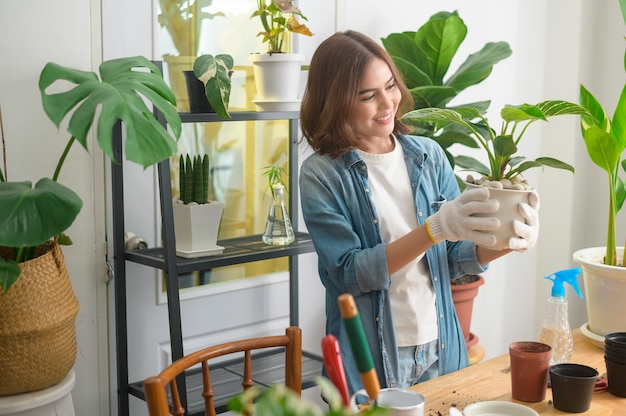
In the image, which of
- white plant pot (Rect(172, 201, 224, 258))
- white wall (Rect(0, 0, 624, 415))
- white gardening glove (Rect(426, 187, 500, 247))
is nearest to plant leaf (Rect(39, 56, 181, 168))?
white wall (Rect(0, 0, 624, 415))

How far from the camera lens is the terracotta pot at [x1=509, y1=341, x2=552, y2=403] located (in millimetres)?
1599

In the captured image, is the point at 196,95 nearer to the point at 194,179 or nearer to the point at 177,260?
the point at 194,179

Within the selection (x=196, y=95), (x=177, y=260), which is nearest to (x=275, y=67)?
(x=196, y=95)

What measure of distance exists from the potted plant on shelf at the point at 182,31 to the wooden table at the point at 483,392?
1160 millimetres

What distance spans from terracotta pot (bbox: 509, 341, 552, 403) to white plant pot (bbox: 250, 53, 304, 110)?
3.53 ft

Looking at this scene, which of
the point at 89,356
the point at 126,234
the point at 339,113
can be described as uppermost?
the point at 339,113

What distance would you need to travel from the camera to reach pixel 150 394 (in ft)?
4.42

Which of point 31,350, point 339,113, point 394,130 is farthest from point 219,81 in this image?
point 31,350

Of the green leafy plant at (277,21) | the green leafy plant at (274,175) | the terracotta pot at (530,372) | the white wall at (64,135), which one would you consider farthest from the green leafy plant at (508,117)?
the white wall at (64,135)

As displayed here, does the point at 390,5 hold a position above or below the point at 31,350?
above

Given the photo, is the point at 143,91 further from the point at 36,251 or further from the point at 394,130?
the point at 394,130

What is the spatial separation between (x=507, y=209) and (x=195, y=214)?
0.89 metres

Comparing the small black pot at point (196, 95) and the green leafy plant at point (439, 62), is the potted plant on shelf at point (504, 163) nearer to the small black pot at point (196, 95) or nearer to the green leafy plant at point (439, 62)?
the small black pot at point (196, 95)

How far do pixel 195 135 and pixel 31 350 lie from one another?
0.85 metres
